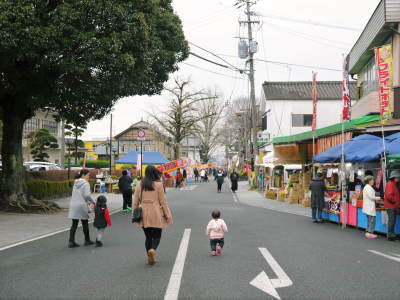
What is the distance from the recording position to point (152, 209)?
719 centimetres

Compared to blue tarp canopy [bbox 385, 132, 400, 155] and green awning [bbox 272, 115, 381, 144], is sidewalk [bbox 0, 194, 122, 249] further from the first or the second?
green awning [bbox 272, 115, 381, 144]

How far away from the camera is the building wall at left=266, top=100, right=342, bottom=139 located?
44312 mm

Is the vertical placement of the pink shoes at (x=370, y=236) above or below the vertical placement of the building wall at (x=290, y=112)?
Answer: below

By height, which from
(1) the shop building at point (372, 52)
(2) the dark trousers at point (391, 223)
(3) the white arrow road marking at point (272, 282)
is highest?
(1) the shop building at point (372, 52)

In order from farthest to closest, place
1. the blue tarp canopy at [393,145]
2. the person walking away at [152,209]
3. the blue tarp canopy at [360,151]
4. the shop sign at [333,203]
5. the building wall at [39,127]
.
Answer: the building wall at [39,127], the shop sign at [333,203], the blue tarp canopy at [360,151], the blue tarp canopy at [393,145], the person walking away at [152,209]

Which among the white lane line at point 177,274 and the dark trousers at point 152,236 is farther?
the dark trousers at point 152,236

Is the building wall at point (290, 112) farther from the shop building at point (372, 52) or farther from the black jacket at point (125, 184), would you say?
the black jacket at point (125, 184)

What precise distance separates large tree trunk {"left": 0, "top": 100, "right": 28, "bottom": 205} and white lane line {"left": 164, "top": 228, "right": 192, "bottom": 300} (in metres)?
9.55

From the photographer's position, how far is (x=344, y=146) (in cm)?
1427

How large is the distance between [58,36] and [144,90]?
6.25 metres

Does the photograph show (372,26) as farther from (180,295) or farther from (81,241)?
(180,295)

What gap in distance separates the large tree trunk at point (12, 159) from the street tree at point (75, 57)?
35mm

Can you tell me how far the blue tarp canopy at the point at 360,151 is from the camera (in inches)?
489

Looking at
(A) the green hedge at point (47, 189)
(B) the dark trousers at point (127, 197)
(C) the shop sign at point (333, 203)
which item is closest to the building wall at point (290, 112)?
(A) the green hedge at point (47, 189)
